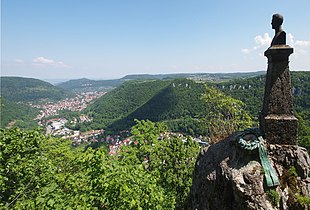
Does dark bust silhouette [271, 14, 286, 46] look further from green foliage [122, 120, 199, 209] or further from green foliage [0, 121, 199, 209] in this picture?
green foliage [122, 120, 199, 209]

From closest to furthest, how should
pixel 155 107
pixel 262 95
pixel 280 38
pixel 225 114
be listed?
pixel 280 38 → pixel 225 114 → pixel 262 95 → pixel 155 107

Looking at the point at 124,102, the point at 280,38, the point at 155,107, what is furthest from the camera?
the point at 124,102

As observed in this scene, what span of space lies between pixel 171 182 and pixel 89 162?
21.4 feet

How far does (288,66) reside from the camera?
5.46 meters

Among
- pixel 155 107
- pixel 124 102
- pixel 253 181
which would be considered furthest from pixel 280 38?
pixel 124 102

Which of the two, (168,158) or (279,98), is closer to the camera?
(279,98)

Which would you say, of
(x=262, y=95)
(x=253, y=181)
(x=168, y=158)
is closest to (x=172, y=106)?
(x=262, y=95)

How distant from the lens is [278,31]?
5492 mm

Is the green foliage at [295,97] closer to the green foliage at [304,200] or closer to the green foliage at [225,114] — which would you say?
the green foliage at [225,114]

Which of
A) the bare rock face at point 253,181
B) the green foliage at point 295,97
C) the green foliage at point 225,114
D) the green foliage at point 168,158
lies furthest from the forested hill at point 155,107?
the bare rock face at point 253,181

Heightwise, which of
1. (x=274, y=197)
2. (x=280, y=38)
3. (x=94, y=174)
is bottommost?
(x=274, y=197)

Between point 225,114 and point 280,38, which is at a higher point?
point 280,38

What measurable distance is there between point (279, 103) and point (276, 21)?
91.3 inches

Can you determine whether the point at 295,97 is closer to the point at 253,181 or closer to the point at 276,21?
the point at 276,21
